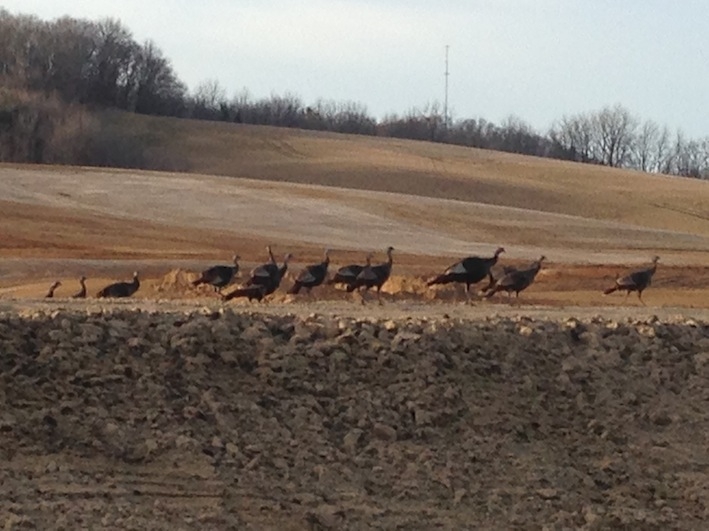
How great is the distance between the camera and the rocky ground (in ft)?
36.8

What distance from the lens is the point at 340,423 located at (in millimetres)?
12445

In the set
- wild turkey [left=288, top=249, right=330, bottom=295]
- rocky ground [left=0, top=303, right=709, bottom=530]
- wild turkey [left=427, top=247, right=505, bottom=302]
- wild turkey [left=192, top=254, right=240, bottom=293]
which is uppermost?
wild turkey [left=427, top=247, right=505, bottom=302]

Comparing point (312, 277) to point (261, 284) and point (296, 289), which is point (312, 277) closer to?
point (296, 289)

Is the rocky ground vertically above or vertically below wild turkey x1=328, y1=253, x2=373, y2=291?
below

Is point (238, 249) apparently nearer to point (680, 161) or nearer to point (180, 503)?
point (180, 503)

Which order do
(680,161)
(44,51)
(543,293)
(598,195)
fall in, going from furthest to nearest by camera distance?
(680,161) < (44,51) < (598,195) < (543,293)

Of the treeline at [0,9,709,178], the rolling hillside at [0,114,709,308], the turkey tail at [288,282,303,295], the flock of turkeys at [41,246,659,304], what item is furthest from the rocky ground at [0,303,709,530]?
the treeline at [0,9,709,178]

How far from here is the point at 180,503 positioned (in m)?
11.0

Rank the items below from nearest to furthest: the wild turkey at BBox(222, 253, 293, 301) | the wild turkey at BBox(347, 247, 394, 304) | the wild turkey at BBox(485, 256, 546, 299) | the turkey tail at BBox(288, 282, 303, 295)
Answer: the wild turkey at BBox(222, 253, 293, 301), the wild turkey at BBox(347, 247, 394, 304), the turkey tail at BBox(288, 282, 303, 295), the wild turkey at BBox(485, 256, 546, 299)

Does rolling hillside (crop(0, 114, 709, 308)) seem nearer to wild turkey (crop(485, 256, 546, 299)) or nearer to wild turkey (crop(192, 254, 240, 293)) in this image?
wild turkey (crop(485, 256, 546, 299))

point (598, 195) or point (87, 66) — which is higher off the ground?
point (87, 66)

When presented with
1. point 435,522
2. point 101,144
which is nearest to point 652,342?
point 435,522

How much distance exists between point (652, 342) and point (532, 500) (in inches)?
121

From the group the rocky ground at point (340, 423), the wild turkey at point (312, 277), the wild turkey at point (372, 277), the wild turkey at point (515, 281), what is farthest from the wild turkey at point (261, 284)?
the rocky ground at point (340, 423)
